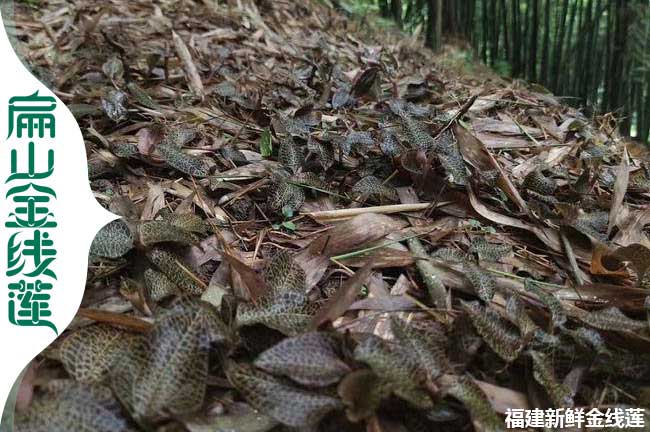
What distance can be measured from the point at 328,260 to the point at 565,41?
2.37m

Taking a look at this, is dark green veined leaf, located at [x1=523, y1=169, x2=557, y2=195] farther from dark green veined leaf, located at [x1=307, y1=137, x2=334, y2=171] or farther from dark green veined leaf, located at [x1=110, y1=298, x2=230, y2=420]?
dark green veined leaf, located at [x1=110, y1=298, x2=230, y2=420]

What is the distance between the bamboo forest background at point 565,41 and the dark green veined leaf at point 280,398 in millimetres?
1873

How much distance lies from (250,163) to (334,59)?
95 centimetres

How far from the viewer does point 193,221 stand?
80 centimetres

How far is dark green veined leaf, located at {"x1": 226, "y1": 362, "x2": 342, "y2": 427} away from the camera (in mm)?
546

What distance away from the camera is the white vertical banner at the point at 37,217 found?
587 mm

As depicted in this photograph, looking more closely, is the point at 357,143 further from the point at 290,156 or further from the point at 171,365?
the point at 171,365

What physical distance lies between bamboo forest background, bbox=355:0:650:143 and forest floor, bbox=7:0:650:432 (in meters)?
1.13

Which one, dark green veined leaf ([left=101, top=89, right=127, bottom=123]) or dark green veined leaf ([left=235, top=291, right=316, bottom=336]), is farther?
dark green veined leaf ([left=101, top=89, right=127, bottom=123])

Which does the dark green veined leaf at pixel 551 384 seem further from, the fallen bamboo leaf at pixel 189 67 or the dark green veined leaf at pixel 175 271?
the fallen bamboo leaf at pixel 189 67

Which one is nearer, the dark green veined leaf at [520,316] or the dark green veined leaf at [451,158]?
the dark green veined leaf at [520,316]

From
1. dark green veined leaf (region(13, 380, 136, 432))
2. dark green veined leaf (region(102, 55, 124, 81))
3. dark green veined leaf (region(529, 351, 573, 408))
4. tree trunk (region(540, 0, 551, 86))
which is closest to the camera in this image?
dark green veined leaf (region(13, 380, 136, 432))

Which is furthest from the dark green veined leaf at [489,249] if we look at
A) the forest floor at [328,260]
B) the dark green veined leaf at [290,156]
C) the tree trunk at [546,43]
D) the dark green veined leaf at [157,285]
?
the tree trunk at [546,43]

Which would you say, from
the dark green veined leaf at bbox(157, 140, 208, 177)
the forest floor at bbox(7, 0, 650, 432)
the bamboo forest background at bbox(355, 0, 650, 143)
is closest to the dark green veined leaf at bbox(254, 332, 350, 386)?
the forest floor at bbox(7, 0, 650, 432)
